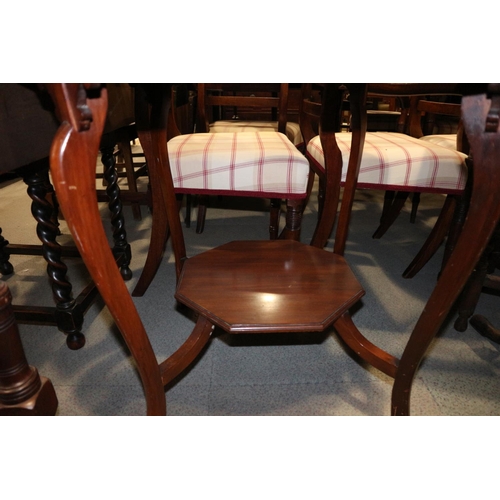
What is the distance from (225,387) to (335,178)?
0.68 metres

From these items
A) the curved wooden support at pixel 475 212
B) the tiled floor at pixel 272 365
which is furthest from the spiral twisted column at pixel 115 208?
the curved wooden support at pixel 475 212

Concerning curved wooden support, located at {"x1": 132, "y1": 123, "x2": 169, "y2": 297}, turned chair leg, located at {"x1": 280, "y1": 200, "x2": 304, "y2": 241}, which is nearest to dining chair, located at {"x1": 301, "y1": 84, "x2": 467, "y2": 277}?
turned chair leg, located at {"x1": 280, "y1": 200, "x2": 304, "y2": 241}

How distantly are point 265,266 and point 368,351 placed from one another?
30 cm

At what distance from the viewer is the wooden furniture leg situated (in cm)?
59

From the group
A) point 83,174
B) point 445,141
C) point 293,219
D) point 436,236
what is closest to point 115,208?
point 293,219

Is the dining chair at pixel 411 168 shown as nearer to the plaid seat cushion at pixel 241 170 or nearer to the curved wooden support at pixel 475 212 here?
the plaid seat cushion at pixel 241 170

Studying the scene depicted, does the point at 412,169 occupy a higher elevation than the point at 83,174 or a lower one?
lower

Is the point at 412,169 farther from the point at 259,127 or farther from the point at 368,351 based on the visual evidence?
the point at 259,127

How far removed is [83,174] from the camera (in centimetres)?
44

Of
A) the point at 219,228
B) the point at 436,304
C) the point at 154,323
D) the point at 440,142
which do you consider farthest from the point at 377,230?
the point at 436,304

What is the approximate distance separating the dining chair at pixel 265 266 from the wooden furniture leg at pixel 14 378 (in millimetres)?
181

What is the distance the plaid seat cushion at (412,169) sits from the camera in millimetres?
1104

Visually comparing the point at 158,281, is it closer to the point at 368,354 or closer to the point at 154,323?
the point at 154,323

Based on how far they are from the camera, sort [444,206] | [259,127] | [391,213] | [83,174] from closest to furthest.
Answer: [83,174] < [444,206] < [391,213] < [259,127]
